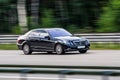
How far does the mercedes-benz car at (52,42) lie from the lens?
2216 cm

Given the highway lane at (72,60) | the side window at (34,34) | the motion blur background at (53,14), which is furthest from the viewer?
the motion blur background at (53,14)

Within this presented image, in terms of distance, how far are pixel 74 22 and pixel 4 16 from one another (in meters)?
5.57

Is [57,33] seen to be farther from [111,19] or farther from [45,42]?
[111,19]

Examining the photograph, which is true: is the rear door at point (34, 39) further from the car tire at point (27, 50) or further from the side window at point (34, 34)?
the car tire at point (27, 50)

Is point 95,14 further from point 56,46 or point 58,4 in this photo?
point 56,46

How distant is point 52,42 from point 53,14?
15409 mm

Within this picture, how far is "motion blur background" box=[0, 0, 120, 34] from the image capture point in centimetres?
3553

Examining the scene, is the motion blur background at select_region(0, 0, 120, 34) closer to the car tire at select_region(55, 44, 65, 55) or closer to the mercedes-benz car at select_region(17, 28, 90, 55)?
the mercedes-benz car at select_region(17, 28, 90, 55)

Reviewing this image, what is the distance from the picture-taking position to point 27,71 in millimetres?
7586

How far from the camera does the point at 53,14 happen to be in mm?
38031

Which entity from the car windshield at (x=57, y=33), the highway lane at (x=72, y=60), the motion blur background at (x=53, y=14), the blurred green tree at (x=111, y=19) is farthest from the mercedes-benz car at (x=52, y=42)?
the motion blur background at (x=53, y=14)

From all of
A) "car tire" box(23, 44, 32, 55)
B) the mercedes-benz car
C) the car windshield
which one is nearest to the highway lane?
the mercedes-benz car

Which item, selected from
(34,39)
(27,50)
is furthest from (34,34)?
(27,50)

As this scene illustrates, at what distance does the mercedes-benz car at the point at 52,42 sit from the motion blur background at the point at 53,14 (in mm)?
10218
